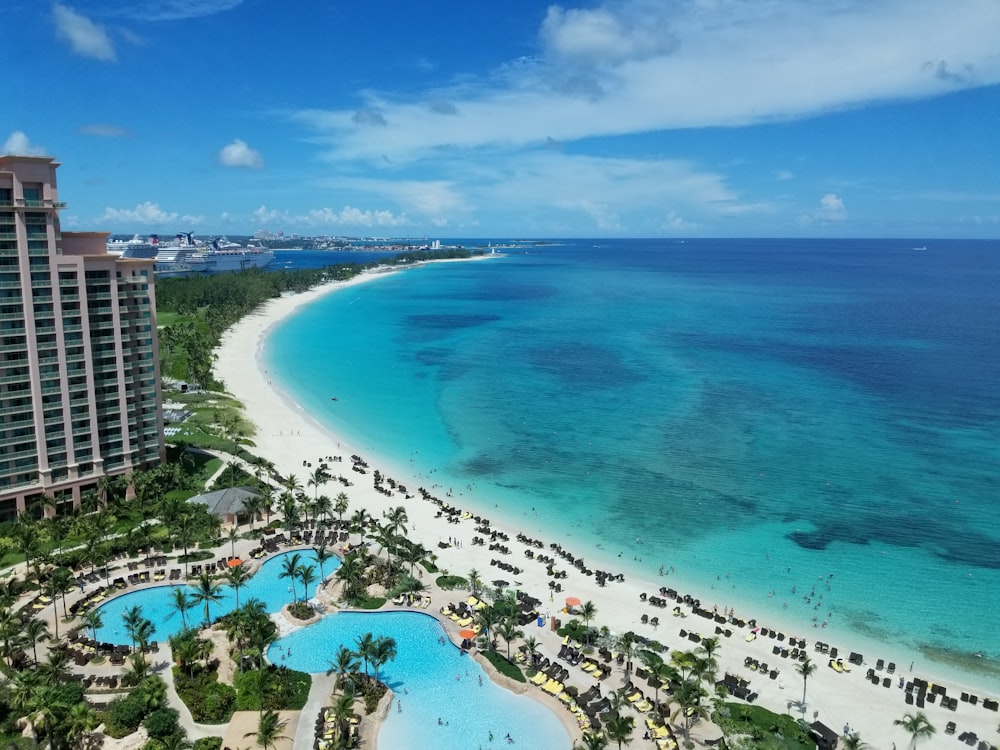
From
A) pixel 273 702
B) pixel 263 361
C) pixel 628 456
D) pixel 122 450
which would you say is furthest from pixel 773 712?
pixel 263 361

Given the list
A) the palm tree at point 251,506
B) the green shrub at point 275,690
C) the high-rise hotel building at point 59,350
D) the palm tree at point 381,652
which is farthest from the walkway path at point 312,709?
the high-rise hotel building at point 59,350

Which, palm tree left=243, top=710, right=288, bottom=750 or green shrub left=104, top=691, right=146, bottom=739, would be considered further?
green shrub left=104, top=691, right=146, bottom=739

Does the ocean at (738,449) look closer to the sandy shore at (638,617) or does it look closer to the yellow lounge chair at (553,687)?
the sandy shore at (638,617)

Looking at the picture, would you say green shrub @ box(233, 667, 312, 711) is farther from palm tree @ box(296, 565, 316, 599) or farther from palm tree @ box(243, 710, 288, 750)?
palm tree @ box(296, 565, 316, 599)

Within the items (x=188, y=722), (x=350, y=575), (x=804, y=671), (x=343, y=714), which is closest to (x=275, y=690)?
(x=188, y=722)

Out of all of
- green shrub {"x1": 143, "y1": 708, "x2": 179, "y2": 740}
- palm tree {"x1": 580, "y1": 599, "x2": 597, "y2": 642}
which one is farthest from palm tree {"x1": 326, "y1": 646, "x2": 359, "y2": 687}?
palm tree {"x1": 580, "y1": 599, "x2": 597, "y2": 642}

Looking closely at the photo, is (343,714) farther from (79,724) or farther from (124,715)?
(79,724)

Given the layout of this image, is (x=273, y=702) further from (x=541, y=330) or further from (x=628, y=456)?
(x=541, y=330)
